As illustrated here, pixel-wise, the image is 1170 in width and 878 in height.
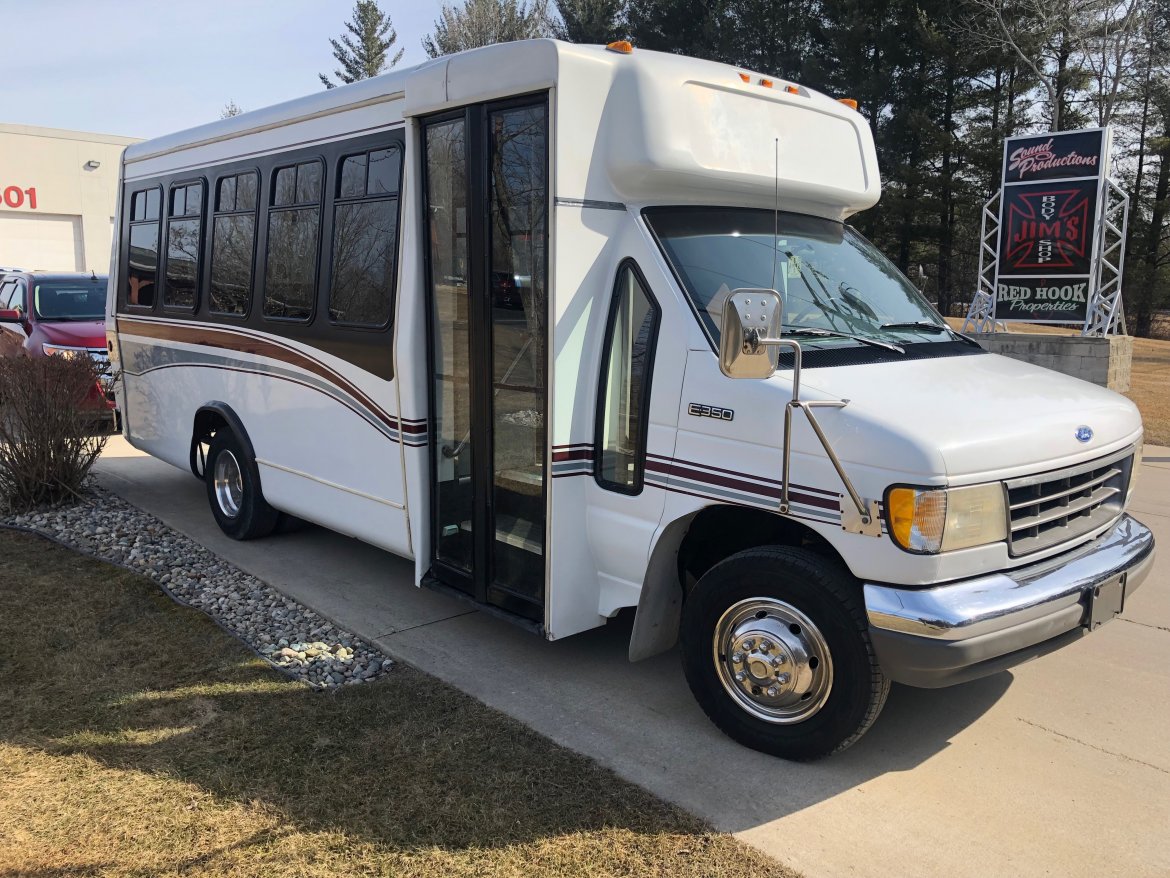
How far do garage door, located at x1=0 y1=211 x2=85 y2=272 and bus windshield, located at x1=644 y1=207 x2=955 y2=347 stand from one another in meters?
35.2

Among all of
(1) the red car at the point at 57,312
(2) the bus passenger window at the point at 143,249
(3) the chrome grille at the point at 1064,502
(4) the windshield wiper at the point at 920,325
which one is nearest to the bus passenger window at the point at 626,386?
(4) the windshield wiper at the point at 920,325

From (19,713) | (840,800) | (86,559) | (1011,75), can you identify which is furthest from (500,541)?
(1011,75)

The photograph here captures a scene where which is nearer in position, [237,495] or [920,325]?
[920,325]

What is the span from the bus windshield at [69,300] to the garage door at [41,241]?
23265 millimetres

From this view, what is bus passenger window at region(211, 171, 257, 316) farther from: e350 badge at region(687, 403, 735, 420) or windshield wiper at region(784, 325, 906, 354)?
windshield wiper at region(784, 325, 906, 354)

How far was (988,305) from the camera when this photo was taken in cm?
1622

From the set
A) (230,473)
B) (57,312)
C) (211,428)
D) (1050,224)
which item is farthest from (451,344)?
(1050,224)

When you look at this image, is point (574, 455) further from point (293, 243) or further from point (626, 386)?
point (293, 243)

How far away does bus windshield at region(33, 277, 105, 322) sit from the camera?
1299 centimetres

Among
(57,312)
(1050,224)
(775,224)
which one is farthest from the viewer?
(1050,224)

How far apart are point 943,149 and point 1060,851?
2974 cm

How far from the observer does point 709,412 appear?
3.84 m

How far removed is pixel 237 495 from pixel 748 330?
4.99 meters

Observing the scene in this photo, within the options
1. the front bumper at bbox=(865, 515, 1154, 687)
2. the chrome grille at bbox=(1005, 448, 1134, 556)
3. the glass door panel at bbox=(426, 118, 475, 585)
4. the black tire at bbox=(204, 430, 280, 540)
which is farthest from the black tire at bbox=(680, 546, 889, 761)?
the black tire at bbox=(204, 430, 280, 540)
